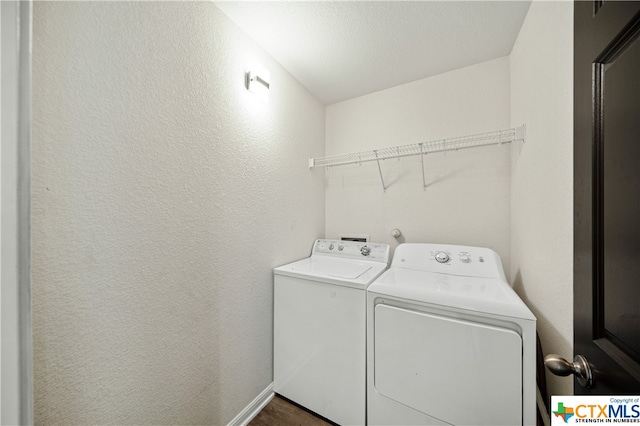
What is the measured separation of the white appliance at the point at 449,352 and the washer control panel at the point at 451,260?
3 centimetres

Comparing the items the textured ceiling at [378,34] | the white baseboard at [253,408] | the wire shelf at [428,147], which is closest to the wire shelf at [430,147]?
the wire shelf at [428,147]

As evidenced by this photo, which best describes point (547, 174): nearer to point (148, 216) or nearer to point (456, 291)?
point (456, 291)

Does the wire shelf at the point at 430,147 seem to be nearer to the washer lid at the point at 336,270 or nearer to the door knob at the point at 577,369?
the washer lid at the point at 336,270

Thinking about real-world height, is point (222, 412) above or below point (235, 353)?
below

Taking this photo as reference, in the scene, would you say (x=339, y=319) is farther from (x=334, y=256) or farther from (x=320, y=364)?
(x=334, y=256)

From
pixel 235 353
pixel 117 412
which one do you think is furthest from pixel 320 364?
pixel 117 412

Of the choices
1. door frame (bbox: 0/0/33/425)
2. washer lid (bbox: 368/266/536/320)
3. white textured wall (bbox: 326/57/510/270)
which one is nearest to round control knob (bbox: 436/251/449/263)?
washer lid (bbox: 368/266/536/320)

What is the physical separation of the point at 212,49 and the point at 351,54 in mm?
957

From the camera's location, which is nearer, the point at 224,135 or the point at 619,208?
the point at 619,208

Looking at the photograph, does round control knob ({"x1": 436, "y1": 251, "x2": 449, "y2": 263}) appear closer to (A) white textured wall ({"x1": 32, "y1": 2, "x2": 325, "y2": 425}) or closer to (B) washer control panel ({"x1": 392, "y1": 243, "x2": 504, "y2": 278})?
(B) washer control panel ({"x1": 392, "y1": 243, "x2": 504, "y2": 278})

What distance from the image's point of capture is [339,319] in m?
1.42

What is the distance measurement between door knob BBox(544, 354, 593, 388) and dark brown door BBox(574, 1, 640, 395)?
0.01 metres

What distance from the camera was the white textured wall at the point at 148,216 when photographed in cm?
77

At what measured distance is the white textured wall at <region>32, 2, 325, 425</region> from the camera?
774 millimetres
